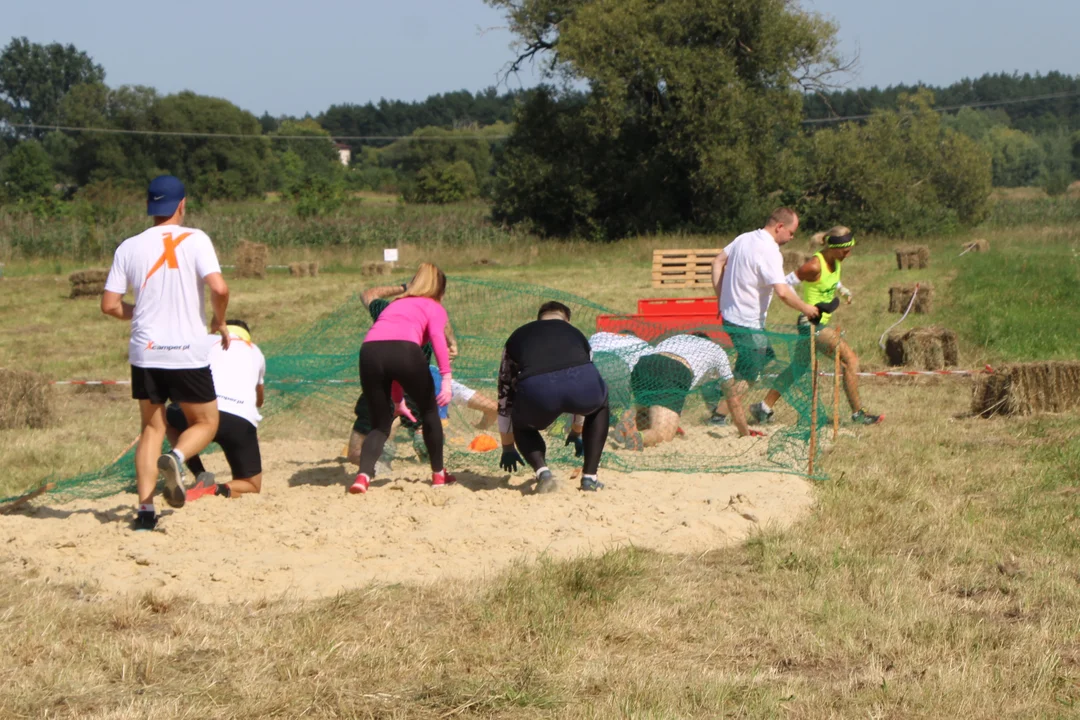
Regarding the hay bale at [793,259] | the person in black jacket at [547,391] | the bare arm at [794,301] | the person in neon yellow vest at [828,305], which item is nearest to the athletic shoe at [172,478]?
the person in black jacket at [547,391]

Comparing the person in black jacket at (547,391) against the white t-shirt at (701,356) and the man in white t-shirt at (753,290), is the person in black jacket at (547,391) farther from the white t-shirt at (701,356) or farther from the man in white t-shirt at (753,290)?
the man in white t-shirt at (753,290)

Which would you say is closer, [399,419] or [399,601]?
[399,601]

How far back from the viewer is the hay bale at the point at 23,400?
10570mm

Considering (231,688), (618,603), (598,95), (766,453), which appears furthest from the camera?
(598,95)

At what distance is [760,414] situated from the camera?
968 centimetres

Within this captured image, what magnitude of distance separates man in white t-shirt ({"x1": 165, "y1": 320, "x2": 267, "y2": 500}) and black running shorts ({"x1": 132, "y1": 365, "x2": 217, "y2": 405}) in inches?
36.3

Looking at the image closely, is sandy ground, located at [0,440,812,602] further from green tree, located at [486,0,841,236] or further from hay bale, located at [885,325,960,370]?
green tree, located at [486,0,841,236]

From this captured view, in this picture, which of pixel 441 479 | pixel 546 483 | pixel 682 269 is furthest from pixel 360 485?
pixel 682 269

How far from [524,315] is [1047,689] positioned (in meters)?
10.3

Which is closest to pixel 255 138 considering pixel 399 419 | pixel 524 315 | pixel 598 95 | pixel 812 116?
pixel 598 95

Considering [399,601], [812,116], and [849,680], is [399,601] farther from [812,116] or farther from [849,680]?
[812,116]

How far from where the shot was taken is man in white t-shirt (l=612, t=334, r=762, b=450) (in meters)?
8.77

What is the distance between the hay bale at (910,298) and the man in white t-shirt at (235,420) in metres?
13.5

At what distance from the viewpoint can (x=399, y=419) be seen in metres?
8.52
